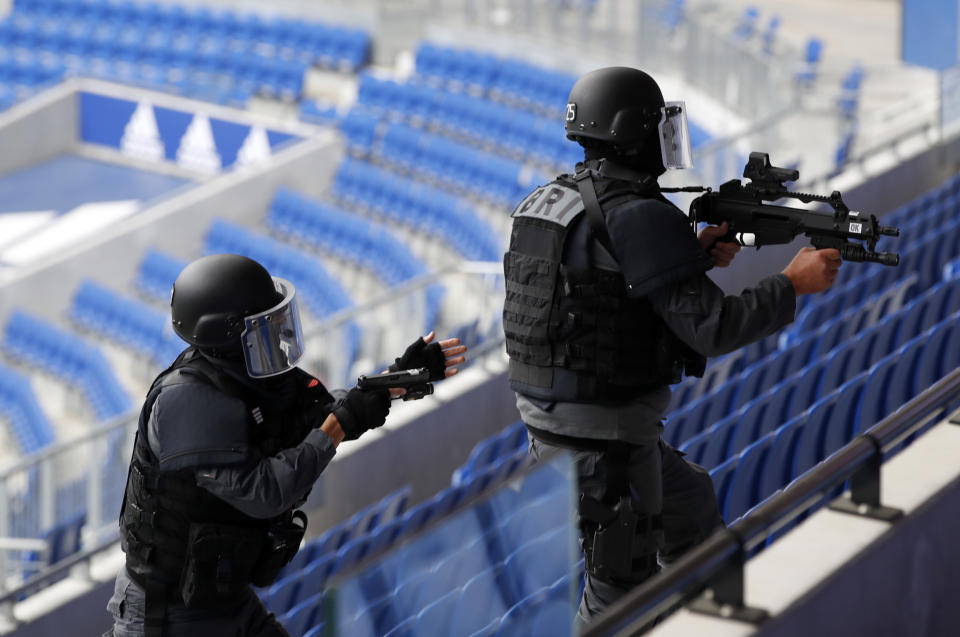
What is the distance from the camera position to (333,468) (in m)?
6.05

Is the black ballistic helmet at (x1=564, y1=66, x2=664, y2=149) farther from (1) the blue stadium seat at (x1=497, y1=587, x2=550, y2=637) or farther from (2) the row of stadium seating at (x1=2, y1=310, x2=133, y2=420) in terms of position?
(2) the row of stadium seating at (x1=2, y1=310, x2=133, y2=420)

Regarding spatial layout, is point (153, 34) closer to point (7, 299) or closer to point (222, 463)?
point (7, 299)

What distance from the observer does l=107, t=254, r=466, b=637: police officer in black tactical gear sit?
9.21 ft

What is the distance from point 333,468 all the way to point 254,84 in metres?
12.3

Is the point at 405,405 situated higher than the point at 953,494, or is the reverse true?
the point at 953,494

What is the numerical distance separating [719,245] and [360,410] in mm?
962

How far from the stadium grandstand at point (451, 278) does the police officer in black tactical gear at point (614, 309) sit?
0.24 metres

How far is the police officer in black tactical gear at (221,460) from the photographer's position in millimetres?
2809

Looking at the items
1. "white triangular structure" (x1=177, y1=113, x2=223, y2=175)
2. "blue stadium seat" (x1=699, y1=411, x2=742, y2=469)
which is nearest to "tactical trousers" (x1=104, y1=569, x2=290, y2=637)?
"blue stadium seat" (x1=699, y1=411, x2=742, y2=469)

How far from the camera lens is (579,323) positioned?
306 cm

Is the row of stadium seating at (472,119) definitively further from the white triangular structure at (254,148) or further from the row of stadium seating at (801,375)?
the row of stadium seating at (801,375)

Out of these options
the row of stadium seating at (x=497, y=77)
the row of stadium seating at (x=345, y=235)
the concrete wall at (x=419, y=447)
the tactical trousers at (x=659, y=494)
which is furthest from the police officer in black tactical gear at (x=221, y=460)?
the row of stadium seating at (x=497, y=77)

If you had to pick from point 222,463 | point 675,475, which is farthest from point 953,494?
point 222,463

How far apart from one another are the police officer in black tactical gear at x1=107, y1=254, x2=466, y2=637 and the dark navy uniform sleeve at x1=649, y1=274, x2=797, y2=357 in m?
0.70
